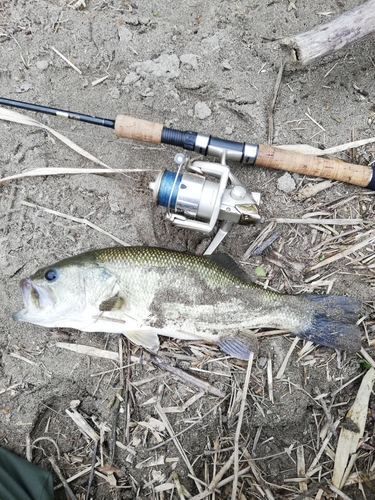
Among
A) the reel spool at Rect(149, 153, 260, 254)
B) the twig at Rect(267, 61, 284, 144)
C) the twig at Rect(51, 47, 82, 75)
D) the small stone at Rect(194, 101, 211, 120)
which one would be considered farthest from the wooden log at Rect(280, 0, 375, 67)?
the twig at Rect(51, 47, 82, 75)

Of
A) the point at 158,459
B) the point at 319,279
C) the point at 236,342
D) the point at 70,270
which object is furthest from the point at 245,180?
the point at 158,459

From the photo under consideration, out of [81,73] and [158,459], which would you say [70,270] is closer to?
[158,459]

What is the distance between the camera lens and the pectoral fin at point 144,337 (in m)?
3.37

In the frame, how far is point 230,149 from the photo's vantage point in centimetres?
338

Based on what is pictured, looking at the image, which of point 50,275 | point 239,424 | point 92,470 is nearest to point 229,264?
point 239,424

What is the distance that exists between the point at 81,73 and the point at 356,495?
161 inches

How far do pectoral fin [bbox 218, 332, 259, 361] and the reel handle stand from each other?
1362 millimetres

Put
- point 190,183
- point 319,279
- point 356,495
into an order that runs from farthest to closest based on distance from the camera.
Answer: point 319,279 → point 356,495 → point 190,183

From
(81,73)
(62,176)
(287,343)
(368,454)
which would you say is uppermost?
(81,73)

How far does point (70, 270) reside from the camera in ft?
10.4

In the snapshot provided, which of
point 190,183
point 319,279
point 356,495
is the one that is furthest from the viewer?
point 319,279

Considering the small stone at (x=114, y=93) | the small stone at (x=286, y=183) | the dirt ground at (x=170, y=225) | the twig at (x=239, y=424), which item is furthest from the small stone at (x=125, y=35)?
the twig at (x=239, y=424)

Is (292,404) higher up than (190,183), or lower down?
lower down

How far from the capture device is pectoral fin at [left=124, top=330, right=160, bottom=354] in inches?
132
